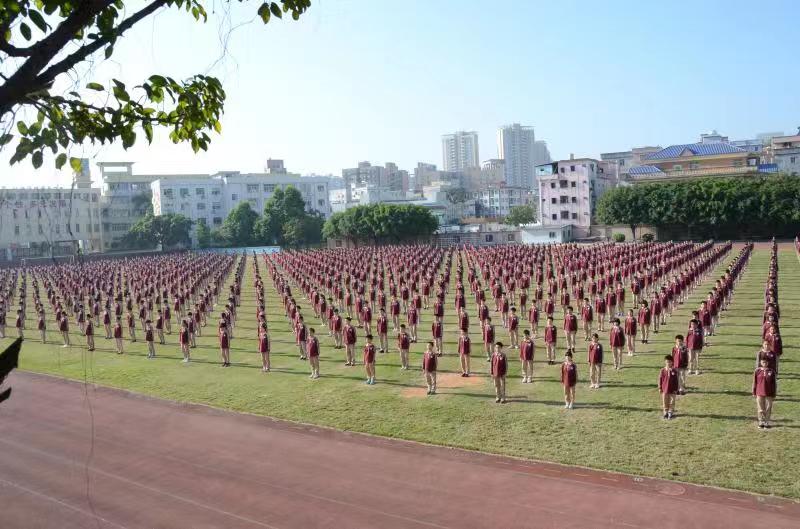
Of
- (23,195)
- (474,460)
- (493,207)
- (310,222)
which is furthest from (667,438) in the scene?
(493,207)

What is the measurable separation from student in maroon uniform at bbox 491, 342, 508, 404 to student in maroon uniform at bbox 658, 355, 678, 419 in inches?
103

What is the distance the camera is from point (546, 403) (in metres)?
12.0

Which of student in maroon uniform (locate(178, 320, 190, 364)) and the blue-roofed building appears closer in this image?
student in maroon uniform (locate(178, 320, 190, 364))

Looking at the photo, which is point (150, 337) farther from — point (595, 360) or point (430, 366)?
point (595, 360)

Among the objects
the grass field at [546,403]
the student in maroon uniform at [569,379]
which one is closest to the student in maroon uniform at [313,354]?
the grass field at [546,403]

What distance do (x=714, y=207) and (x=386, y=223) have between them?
26097mm

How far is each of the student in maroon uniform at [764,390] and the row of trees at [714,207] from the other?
42.8 metres

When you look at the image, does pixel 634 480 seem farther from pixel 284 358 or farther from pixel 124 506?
pixel 284 358

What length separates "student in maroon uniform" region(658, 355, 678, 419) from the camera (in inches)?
413

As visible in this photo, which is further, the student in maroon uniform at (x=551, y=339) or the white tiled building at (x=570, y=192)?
the white tiled building at (x=570, y=192)

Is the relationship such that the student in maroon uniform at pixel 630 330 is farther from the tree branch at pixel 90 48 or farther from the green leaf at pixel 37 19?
the green leaf at pixel 37 19

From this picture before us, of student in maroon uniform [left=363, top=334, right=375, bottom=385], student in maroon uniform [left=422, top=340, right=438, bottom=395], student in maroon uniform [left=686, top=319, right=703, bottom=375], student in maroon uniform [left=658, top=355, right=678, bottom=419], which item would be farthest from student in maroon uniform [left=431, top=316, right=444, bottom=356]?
student in maroon uniform [left=658, top=355, right=678, bottom=419]

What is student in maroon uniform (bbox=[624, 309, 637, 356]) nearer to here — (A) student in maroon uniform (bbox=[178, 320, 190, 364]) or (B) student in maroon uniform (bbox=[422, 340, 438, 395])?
(B) student in maroon uniform (bbox=[422, 340, 438, 395])

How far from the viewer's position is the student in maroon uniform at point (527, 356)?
513 inches
